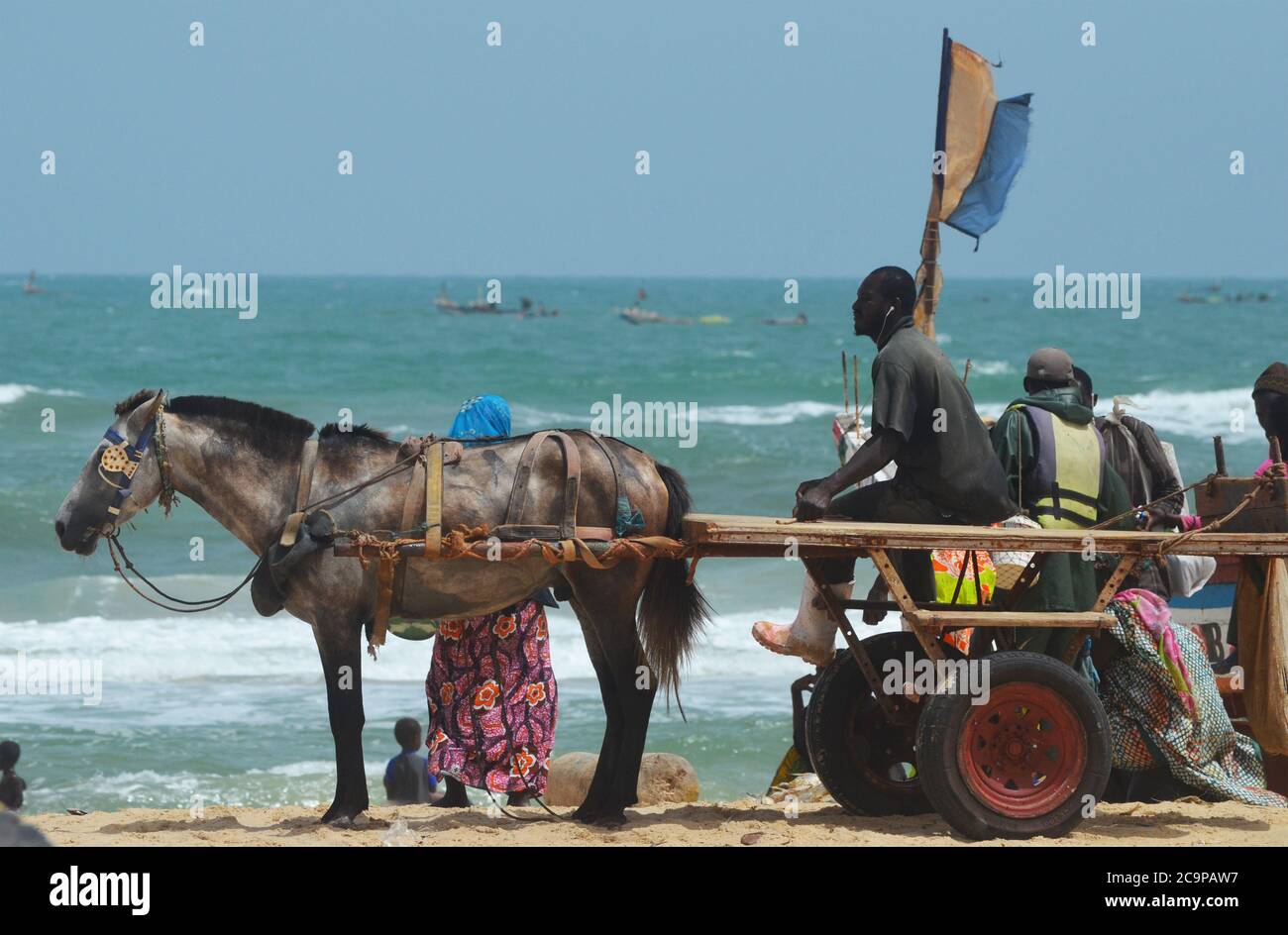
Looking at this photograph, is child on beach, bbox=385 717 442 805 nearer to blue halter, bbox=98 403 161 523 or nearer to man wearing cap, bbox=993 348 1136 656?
blue halter, bbox=98 403 161 523

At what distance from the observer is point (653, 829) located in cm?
639

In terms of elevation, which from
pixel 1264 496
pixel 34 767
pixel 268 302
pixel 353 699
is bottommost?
pixel 34 767

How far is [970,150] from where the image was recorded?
30.5 ft

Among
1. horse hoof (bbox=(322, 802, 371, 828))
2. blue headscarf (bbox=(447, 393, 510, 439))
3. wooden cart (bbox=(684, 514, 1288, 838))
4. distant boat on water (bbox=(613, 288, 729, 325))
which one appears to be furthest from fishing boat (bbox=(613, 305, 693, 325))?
wooden cart (bbox=(684, 514, 1288, 838))

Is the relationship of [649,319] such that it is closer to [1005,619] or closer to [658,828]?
[658,828]

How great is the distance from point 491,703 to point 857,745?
1.55 meters

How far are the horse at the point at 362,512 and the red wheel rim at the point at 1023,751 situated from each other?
129 centimetres

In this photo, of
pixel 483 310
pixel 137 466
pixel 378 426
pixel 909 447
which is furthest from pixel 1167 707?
pixel 483 310

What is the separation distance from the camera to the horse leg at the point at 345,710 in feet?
20.7

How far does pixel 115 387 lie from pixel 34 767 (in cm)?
2943

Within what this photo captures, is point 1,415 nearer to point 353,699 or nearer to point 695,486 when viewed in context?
point 695,486

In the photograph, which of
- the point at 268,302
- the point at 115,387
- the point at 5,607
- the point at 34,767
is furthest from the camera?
the point at 268,302
